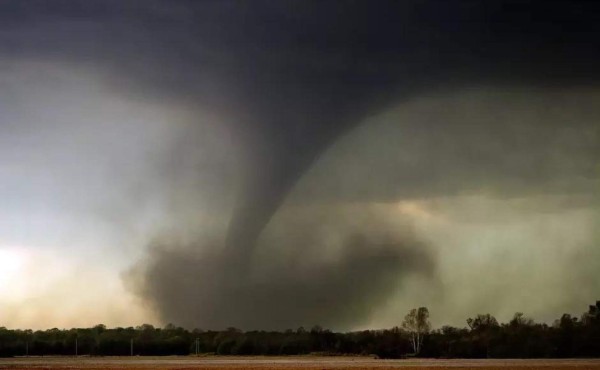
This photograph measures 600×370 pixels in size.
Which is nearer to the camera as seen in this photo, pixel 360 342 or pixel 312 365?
pixel 312 365

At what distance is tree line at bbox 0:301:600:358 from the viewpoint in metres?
113

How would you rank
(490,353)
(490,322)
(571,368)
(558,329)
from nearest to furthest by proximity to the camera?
(571,368) < (490,353) < (558,329) < (490,322)

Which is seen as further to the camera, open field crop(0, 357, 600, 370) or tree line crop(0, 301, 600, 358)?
tree line crop(0, 301, 600, 358)

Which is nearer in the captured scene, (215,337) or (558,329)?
(558,329)

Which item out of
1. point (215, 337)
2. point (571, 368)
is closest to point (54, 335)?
point (215, 337)

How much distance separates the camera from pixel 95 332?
14800cm

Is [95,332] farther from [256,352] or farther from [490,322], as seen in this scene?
[490,322]

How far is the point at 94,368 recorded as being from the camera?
254 feet

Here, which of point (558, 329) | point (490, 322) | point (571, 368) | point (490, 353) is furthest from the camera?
point (490, 322)

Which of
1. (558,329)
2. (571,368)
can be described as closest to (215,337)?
(558,329)

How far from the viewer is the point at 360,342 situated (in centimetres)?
12888

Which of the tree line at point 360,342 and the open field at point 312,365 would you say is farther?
the tree line at point 360,342

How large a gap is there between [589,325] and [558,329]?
6049 millimetres

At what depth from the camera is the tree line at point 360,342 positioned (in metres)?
113
